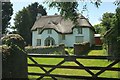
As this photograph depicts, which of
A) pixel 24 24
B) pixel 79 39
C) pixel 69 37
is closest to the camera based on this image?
pixel 79 39

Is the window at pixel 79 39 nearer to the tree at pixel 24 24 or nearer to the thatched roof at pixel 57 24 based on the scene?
the thatched roof at pixel 57 24

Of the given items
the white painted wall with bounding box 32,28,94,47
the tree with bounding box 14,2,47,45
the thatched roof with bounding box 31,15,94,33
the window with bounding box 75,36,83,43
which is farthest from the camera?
the tree with bounding box 14,2,47,45

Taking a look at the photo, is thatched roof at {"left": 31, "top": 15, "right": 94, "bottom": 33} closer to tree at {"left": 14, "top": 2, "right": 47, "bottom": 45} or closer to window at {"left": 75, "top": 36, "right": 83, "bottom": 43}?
window at {"left": 75, "top": 36, "right": 83, "bottom": 43}

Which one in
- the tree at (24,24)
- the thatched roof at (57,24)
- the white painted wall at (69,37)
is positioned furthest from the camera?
the tree at (24,24)

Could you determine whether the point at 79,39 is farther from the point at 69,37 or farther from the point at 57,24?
the point at 57,24

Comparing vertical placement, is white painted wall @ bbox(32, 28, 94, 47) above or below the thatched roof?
below

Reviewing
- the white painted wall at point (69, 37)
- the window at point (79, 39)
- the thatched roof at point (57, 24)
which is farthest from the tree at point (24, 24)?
the window at point (79, 39)

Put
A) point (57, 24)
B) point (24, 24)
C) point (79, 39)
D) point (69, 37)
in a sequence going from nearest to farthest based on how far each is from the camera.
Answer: point (79, 39) → point (69, 37) → point (57, 24) → point (24, 24)

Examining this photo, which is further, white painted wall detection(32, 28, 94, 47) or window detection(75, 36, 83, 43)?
window detection(75, 36, 83, 43)

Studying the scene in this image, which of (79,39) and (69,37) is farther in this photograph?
(69,37)

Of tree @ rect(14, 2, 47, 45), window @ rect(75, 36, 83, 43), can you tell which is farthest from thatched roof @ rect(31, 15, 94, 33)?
tree @ rect(14, 2, 47, 45)

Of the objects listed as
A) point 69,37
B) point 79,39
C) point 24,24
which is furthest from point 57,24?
point 24,24

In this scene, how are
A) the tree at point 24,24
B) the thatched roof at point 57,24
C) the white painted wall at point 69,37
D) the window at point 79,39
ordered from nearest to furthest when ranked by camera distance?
the white painted wall at point 69,37
the thatched roof at point 57,24
the window at point 79,39
the tree at point 24,24

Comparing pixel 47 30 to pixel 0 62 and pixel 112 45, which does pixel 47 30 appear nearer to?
pixel 112 45
